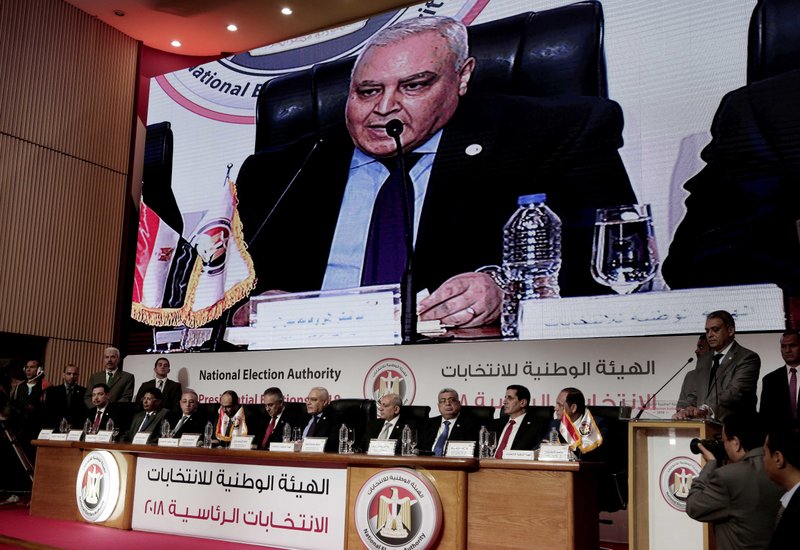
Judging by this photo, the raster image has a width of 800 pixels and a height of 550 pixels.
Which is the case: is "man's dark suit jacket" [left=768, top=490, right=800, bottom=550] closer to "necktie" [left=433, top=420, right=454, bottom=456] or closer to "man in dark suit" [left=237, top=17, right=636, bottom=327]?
"necktie" [left=433, top=420, right=454, bottom=456]

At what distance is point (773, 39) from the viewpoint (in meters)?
5.68

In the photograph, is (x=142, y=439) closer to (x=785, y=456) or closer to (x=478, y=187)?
(x=478, y=187)

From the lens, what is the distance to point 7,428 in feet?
21.9

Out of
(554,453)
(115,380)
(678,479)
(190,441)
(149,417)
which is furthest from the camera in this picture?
(115,380)

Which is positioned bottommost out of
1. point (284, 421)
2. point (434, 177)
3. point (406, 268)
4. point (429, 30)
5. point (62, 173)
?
point (284, 421)

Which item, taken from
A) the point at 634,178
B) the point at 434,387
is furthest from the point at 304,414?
Result: the point at 634,178

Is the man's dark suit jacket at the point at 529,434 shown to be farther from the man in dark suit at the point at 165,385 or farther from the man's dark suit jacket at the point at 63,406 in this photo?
the man's dark suit jacket at the point at 63,406

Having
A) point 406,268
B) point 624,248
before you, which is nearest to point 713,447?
point 624,248

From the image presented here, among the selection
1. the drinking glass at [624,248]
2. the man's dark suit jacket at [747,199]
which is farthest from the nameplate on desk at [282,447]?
the man's dark suit jacket at [747,199]

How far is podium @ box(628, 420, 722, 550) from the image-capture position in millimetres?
3244

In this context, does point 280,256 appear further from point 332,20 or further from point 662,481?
point 662,481

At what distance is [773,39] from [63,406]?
632 cm

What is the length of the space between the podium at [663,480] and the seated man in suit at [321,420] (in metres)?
2.20

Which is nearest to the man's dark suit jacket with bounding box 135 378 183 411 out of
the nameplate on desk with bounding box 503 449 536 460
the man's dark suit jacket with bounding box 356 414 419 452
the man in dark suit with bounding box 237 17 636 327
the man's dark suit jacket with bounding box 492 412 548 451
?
the man in dark suit with bounding box 237 17 636 327
